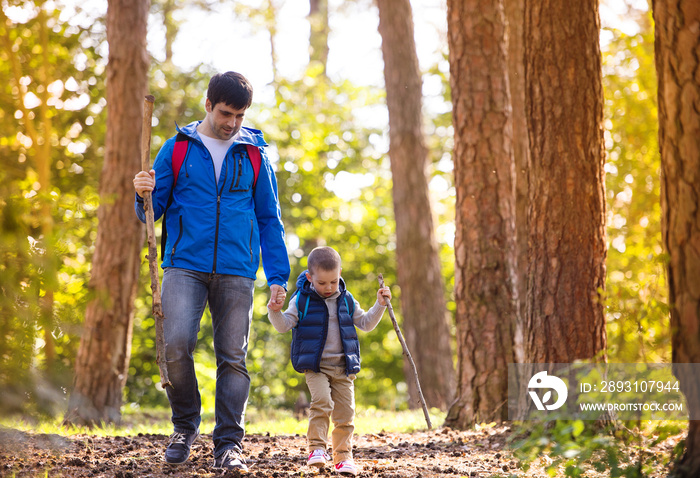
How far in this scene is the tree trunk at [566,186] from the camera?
4734 millimetres

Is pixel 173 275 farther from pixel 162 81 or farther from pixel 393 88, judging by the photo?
pixel 162 81

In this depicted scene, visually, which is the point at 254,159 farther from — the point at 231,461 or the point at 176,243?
the point at 231,461

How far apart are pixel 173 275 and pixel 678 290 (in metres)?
2.58

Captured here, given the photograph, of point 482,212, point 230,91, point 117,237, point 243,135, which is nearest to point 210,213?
point 243,135

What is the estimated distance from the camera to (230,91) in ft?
12.4

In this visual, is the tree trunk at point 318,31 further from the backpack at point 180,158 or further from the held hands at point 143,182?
the held hands at point 143,182

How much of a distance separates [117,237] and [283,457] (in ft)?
12.2

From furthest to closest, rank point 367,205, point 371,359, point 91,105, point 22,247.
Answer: point 371,359
point 367,205
point 91,105
point 22,247

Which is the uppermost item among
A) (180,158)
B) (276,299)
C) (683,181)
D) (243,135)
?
(243,135)

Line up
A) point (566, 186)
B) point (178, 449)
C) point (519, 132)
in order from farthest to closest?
1. point (519, 132)
2. point (566, 186)
3. point (178, 449)

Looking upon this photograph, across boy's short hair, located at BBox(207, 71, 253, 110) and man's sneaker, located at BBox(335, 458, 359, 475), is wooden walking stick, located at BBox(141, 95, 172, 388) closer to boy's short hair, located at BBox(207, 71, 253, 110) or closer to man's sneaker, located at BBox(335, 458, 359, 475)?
boy's short hair, located at BBox(207, 71, 253, 110)

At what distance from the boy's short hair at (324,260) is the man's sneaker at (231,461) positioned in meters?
1.12

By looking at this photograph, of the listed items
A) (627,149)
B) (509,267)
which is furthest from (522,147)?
(627,149)

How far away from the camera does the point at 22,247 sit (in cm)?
234
